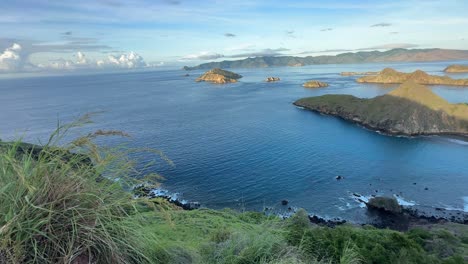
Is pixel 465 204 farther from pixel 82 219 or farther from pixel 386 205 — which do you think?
pixel 82 219

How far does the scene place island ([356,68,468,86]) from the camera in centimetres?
17225

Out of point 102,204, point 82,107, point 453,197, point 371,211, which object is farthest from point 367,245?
point 82,107

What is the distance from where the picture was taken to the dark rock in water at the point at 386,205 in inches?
1622

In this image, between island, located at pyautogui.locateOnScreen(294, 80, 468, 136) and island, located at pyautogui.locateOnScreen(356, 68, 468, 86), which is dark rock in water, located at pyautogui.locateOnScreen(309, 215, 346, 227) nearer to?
island, located at pyautogui.locateOnScreen(294, 80, 468, 136)

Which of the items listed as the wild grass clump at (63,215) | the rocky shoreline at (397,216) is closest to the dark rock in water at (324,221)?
the rocky shoreline at (397,216)

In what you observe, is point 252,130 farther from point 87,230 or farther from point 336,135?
point 87,230

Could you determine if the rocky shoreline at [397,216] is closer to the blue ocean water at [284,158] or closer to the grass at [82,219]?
the blue ocean water at [284,158]

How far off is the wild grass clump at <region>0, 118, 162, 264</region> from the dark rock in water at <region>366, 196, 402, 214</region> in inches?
1715

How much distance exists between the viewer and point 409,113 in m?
85.5

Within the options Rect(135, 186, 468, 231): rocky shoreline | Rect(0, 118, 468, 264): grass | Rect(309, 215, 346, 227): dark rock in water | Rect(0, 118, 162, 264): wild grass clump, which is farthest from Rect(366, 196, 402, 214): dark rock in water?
Rect(0, 118, 162, 264): wild grass clump

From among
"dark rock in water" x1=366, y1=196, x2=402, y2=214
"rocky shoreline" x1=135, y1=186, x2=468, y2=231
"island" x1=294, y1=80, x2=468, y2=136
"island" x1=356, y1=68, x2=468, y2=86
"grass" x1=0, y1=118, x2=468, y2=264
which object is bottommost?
"rocky shoreline" x1=135, y1=186, x2=468, y2=231

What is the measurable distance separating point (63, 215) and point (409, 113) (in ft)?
315

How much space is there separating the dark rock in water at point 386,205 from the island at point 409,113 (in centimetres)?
4537

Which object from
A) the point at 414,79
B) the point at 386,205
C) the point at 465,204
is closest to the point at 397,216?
the point at 386,205
